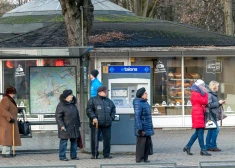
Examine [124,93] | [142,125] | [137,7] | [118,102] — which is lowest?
[142,125]

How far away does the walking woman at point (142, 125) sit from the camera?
13359 mm

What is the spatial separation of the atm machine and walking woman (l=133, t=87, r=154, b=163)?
3.34 feet

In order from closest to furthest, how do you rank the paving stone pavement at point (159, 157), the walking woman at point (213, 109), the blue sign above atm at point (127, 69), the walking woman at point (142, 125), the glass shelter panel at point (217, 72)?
the walking woman at point (142, 125)
the paving stone pavement at point (159, 157)
the blue sign above atm at point (127, 69)
the walking woman at point (213, 109)
the glass shelter panel at point (217, 72)

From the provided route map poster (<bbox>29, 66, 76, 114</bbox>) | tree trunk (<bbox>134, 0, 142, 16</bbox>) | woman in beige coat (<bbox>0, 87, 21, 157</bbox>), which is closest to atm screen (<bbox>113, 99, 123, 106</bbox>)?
route map poster (<bbox>29, 66, 76, 114</bbox>)

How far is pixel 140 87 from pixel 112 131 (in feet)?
3.90

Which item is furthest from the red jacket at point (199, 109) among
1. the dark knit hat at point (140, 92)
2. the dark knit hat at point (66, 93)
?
the dark knit hat at point (66, 93)

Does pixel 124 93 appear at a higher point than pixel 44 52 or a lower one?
lower

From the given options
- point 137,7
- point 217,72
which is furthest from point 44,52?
point 137,7

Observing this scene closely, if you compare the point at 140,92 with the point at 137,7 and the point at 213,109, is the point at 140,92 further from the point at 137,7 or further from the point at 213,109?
the point at 137,7

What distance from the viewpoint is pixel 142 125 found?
13.4m

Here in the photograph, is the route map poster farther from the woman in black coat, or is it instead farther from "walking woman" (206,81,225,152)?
"walking woman" (206,81,225,152)

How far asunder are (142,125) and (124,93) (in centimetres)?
149

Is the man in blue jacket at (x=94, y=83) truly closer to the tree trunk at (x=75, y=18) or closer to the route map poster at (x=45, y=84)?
the route map poster at (x=45, y=84)

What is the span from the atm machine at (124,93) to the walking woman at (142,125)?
102 cm
